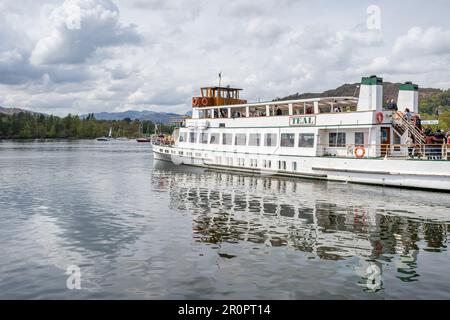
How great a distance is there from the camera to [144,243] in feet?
56.5

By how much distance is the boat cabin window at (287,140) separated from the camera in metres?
40.8

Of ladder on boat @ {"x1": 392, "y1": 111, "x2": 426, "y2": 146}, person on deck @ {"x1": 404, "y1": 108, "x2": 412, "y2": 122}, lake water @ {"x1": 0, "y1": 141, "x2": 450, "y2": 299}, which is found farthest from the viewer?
person on deck @ {"x1": 404, "y1": 108, "x2": 412, "y2": 122}

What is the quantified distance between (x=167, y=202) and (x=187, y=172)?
1984 cm

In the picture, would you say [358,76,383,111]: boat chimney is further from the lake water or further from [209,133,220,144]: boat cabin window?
[209,133,220,144]: boat cabin window

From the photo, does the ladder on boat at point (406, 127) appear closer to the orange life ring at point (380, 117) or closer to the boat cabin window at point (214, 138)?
the orange life ring at point (380, 117)

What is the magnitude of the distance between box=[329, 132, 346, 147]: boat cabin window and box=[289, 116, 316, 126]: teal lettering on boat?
188 centimetres

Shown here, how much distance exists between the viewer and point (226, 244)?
55.6 feet

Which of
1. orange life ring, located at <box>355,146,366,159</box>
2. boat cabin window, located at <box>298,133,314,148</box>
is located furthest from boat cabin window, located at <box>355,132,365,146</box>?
boat cabin window, located at <box>298,133,314,148</box>

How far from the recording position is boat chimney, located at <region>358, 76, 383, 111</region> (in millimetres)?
35562

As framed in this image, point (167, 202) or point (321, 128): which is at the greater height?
point (321, 128)

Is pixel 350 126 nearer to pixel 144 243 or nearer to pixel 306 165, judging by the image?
pixel 306 165

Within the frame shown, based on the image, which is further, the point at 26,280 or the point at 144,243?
the point at 144,243

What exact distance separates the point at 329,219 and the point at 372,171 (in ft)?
44.9

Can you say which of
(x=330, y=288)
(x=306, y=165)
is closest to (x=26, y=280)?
(x=330, y=288)
